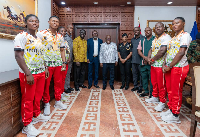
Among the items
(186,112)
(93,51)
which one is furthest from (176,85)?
(93,51)

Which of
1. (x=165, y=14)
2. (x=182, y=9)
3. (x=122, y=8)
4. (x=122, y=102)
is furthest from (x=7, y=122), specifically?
Answer: (x=182, y=9)

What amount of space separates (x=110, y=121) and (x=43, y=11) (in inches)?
116

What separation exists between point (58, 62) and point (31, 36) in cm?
74

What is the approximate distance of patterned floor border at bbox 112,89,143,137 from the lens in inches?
68.9

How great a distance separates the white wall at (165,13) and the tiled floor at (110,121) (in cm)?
277

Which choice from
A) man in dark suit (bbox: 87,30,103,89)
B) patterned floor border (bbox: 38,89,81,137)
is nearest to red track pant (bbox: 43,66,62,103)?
patterned floor border (bbox: 38,89,81,137)

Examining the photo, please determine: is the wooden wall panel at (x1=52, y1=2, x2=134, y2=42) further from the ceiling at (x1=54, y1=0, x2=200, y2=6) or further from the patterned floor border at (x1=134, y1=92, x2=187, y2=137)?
the patterned floor border at (x1=134, y1=92, x2=187, y2=137)

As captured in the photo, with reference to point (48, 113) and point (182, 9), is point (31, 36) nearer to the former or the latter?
point (48, 113)

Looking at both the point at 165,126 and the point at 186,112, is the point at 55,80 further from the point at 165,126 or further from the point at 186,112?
the point at 186,112

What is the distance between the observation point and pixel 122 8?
4492 millimetres

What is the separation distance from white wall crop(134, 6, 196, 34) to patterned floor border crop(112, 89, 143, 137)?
2.74 meters

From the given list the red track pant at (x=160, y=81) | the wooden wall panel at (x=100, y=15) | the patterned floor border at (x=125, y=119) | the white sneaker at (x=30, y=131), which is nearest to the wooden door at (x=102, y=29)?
the wooden wall panel at (x=100, y=15)

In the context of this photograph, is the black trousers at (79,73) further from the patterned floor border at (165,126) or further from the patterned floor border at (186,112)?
the patterned floor border at (186,112)

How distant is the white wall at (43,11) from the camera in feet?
10.8
